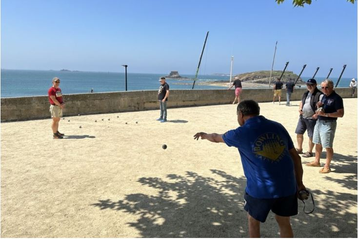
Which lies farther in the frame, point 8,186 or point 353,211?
point 8,186

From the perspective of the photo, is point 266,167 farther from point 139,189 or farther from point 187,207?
point 139,189

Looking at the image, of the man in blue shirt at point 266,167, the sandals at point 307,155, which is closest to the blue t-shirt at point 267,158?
the man in blue shirt at point 266,167

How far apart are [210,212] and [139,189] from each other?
1411mm

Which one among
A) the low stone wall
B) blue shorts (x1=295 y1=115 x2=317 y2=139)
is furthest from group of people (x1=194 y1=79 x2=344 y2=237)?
the low stone wall

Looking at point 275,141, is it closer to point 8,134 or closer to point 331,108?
point 331,108

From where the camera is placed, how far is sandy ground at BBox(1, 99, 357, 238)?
3426mm

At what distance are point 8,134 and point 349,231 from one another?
9302mm

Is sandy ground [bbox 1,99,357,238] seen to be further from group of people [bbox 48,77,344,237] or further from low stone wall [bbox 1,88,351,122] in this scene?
low stone wall [bbox 1,88,351,122]

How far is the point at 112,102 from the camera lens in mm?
13023

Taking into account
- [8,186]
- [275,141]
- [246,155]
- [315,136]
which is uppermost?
[275,141]

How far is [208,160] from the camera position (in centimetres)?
622

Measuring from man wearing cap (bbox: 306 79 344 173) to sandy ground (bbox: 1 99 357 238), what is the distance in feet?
2.07

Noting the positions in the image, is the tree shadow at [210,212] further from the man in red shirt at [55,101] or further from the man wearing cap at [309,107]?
the man in red shirt at [55,101]

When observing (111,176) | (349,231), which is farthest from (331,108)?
(111,176)
